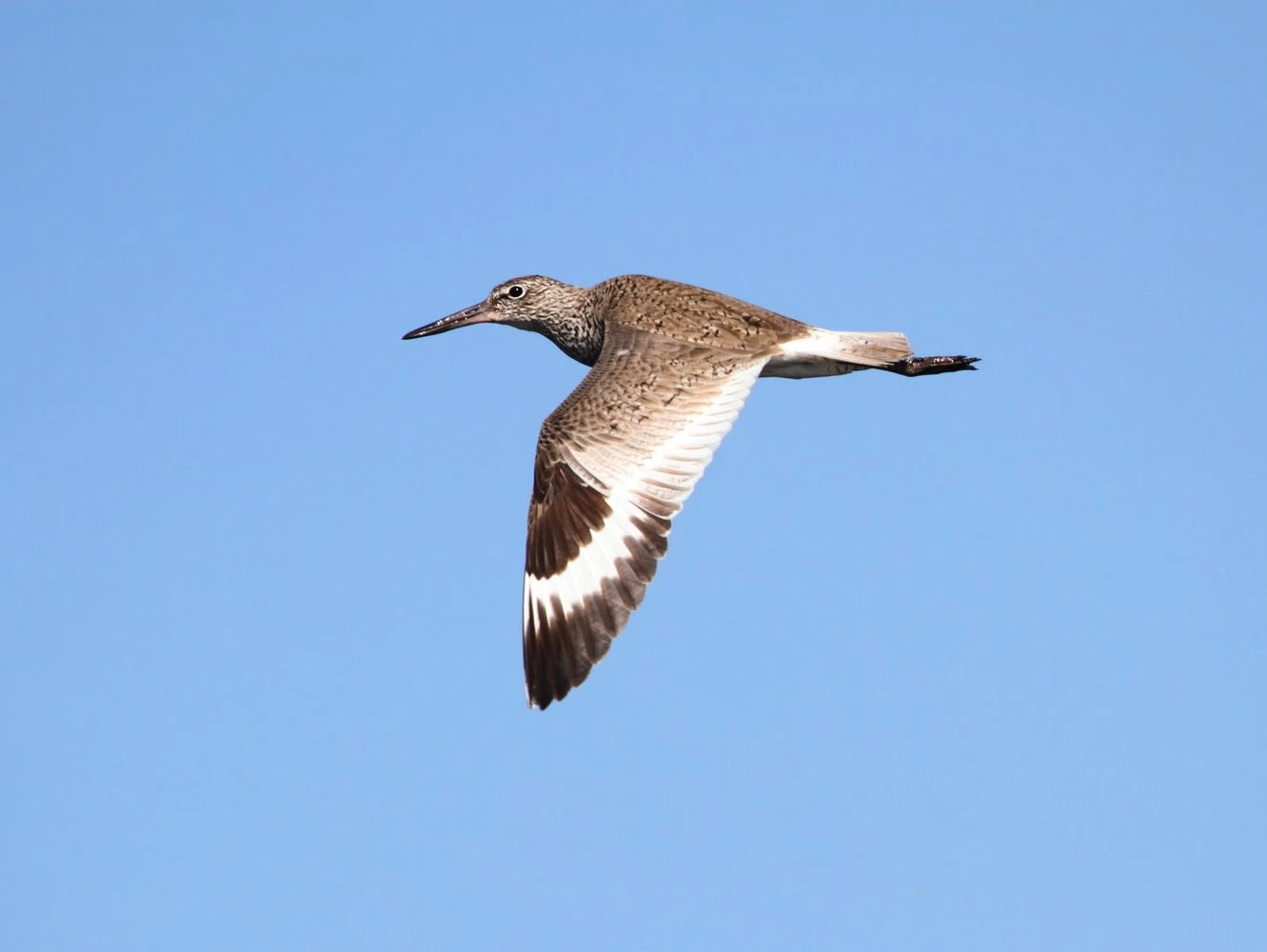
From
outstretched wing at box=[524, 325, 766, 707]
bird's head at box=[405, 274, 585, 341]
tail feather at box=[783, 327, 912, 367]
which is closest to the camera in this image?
outstretched wing at box=[524, 325, 766, 707]

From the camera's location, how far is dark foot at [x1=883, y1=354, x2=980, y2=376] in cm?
1343

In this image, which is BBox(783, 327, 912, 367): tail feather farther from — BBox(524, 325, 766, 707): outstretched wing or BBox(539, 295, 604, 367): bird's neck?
BBox(539, 295, 604, 367): bird's neck

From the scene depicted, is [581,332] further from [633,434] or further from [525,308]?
[633,434]

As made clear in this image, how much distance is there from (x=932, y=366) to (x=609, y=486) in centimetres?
327

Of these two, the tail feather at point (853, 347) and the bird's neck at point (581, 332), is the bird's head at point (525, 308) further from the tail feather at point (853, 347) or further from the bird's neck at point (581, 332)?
the tail feather at point (853, 347)

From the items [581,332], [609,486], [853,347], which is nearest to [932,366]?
[853,347]

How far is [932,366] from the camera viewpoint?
13.5 meters

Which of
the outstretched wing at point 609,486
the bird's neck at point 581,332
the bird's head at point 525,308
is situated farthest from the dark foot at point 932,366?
the bird's head at point 525,308

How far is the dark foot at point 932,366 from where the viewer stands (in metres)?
13.4

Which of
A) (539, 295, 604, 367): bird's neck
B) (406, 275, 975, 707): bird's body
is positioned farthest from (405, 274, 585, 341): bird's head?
(406, 275, 975, 707): bird's body

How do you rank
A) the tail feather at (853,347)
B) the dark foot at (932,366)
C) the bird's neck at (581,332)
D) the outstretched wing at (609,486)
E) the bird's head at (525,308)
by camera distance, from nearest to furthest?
the outstretched wing at (609,486) < the tail feather at (853,347) < the dark foot at (932,366) < the bird's neck at (581,332) < the bird's head at (525,308)

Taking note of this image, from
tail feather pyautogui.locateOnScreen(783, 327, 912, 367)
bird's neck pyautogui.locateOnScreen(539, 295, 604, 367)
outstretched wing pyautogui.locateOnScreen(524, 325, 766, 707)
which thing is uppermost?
bird's neck pyautogui.locateOnScreen(539, 295, 604, 367)

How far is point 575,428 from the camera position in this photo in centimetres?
1191

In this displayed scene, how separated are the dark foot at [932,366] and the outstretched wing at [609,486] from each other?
1.44 metres
